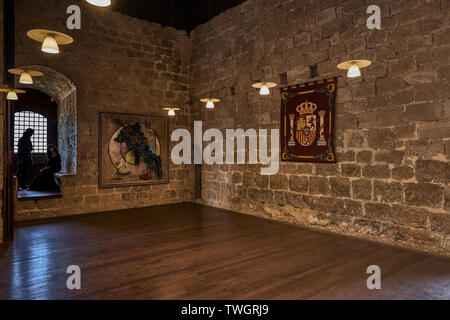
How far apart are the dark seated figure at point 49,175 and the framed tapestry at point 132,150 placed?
1078 millimetres

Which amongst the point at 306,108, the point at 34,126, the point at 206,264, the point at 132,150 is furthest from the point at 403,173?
the point at 34,126

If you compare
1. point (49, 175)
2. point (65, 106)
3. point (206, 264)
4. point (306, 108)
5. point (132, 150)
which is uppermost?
point (65, 106)

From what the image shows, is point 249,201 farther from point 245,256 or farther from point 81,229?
point 81,229

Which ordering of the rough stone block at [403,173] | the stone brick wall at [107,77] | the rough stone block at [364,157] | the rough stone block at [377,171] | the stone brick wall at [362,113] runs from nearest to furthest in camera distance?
the stone brick wall at [362,113], the rough stone block at [403,173], the rough stone block at [377,171], the rough stone block at [364,157], the stone brick wall at [107,77]

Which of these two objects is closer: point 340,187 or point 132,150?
point 340,187

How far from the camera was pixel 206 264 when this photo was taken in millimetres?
3293

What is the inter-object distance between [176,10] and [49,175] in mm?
4690

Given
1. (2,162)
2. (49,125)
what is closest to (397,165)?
(2,162)

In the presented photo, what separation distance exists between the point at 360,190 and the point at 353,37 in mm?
2159

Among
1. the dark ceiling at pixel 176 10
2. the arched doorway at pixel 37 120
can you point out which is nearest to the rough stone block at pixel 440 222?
the dark ceiling at pixel 176 10

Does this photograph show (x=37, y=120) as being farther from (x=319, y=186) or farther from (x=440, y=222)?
(x=440, y=222)

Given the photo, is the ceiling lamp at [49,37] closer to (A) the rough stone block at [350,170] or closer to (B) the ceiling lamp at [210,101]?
(B) the ceiling lamp at [210,101]

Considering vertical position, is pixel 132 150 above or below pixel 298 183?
above

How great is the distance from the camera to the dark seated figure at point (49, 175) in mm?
6488
